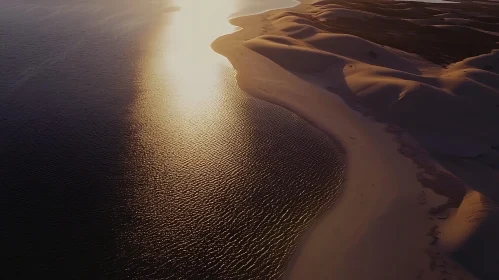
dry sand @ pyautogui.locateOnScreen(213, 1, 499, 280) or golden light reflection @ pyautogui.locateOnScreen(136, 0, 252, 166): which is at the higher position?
golden light reflection @ pyautogui.locateOnScreen(136, 0, 252, 166)

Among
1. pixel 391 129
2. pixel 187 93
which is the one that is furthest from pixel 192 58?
pixel 391 129

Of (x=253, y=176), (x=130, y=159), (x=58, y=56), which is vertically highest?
(x=58, y=56)

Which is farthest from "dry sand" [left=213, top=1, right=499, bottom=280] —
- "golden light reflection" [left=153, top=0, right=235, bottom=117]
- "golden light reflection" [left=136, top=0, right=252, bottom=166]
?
→ "golden light reflection" [left=136, top=0, right=252, bottom=166]

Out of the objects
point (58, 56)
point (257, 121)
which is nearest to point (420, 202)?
point (257, 121)

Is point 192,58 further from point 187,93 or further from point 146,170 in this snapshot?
point 146,170

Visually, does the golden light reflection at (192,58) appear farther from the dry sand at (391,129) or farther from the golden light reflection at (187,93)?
the dry sand at (391,129)

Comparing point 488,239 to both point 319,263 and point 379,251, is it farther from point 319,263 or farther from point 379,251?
point 319,263

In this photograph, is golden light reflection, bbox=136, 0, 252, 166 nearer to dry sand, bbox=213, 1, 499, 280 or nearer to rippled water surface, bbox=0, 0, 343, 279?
rippled water surface, bbox=0, 0, 343, 279
